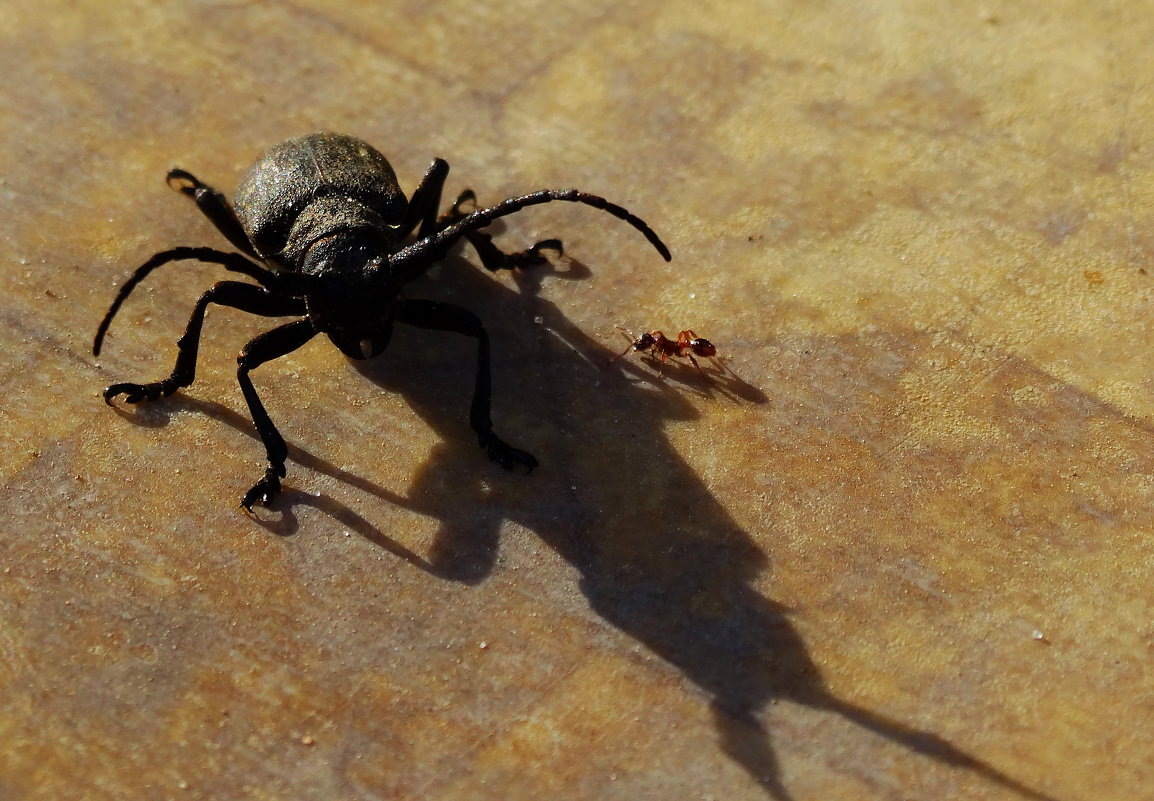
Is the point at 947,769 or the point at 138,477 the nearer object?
the point at 947,769

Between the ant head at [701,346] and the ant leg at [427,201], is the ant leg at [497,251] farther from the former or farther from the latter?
the ant head at [701,346]

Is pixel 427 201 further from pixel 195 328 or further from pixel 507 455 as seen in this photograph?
pixel 507 455

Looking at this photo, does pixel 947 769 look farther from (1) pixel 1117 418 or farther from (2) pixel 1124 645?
(1) pixel 1117 418

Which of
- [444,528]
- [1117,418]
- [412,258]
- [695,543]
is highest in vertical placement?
[1117,418]

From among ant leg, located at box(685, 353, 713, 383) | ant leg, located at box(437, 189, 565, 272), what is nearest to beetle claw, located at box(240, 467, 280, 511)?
ant leg, located at box(437, 189, 565, 272)

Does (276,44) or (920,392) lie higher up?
(920,392)

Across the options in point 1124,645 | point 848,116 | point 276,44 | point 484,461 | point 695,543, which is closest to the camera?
point 1124,645

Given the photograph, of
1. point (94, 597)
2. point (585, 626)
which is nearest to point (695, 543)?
point (585, 626)

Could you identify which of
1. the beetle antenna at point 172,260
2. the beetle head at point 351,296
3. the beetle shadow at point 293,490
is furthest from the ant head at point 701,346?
the beetle antenna at point 172,260

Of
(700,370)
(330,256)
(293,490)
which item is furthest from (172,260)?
(700,370)
